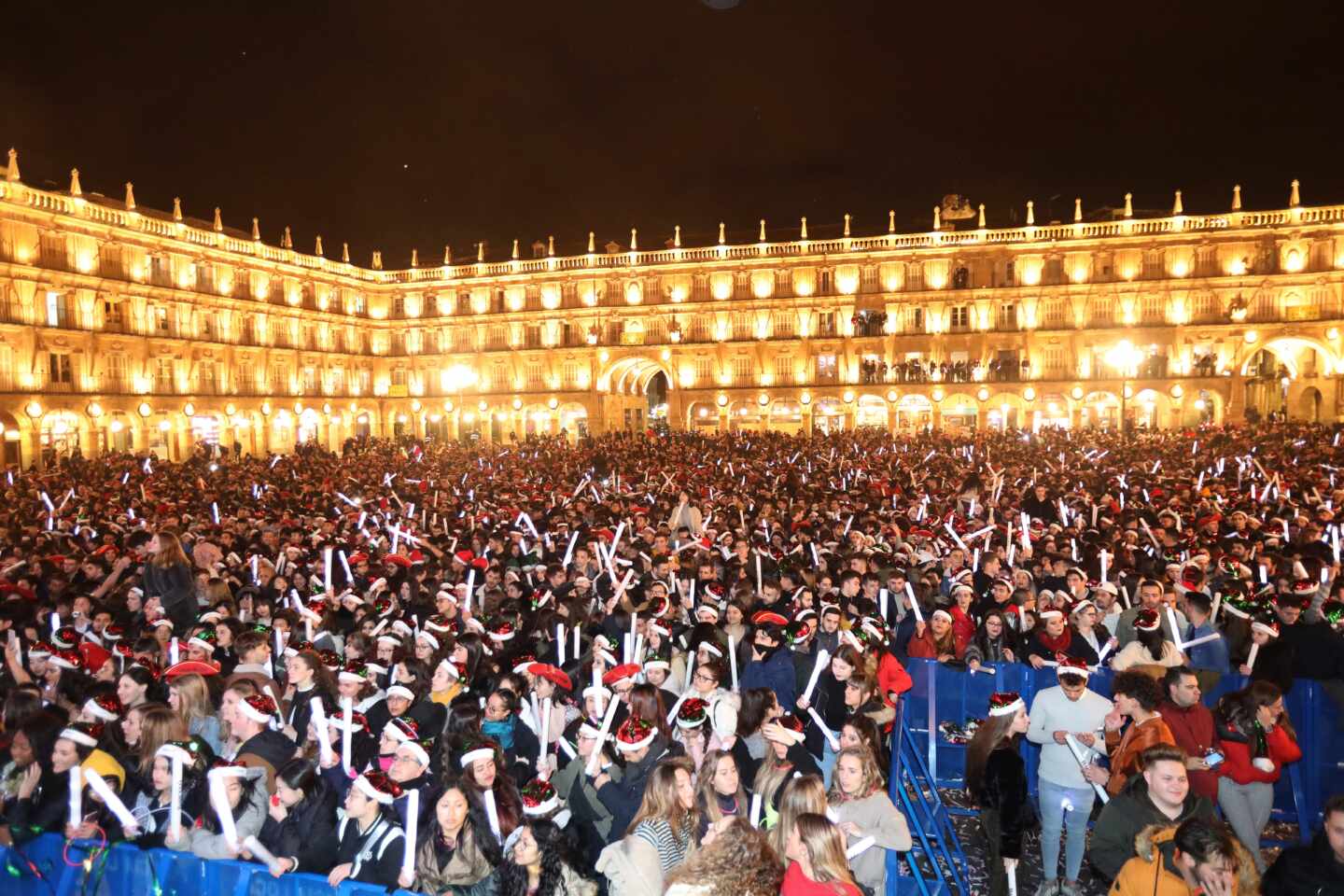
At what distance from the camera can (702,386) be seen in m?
55.0

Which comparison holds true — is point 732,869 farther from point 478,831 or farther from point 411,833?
point 411,833

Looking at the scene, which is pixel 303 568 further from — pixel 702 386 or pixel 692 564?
pixel 702 386

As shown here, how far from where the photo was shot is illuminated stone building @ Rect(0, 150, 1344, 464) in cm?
4159

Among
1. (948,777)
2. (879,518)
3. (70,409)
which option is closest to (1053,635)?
(948,777)

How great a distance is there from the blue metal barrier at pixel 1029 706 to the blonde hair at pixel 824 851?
2.18m

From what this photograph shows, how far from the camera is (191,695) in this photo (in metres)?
6.32

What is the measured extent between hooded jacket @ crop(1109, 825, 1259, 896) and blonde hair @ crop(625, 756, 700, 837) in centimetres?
214

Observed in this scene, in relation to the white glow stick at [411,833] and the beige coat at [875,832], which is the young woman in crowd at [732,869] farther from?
the white glow stick at [411,833]

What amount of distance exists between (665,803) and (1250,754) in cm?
389

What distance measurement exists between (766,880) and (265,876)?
263cm

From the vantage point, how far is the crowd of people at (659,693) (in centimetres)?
450

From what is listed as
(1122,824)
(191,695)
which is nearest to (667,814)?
(1122,824)

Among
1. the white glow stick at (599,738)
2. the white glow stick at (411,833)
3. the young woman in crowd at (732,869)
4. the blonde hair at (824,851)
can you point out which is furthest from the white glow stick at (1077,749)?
the white glow stick at (411,833)

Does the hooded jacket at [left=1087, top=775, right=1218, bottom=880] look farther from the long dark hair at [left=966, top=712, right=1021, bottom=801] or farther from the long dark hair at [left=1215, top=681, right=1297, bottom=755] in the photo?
the long dark hair at [left=1215, top=681, right=1297, bottom=755]
